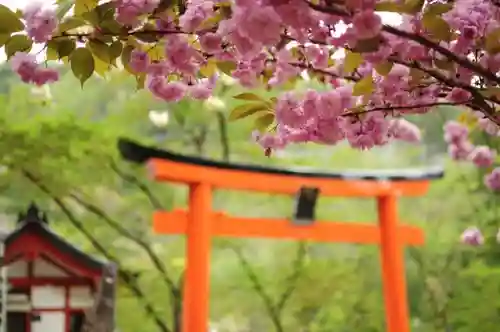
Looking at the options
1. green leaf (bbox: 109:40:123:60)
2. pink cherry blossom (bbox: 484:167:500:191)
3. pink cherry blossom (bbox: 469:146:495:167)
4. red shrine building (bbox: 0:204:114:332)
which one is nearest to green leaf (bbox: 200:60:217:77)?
green leaf (bbox: 109:40:123:60)

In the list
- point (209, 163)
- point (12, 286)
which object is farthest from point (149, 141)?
point (12, 286)

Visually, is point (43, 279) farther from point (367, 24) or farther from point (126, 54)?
point (367, 24)

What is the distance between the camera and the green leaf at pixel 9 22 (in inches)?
20.3

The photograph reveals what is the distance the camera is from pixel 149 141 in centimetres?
272

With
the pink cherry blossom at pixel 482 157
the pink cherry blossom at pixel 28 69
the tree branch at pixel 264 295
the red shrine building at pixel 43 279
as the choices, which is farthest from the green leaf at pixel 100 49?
the tree branch at pixel 264 295

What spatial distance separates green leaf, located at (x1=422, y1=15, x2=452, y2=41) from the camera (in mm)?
490

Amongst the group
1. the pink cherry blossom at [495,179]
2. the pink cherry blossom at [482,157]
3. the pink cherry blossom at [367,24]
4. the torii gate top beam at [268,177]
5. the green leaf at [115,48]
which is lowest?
the pink cherry blossom at [367,24]

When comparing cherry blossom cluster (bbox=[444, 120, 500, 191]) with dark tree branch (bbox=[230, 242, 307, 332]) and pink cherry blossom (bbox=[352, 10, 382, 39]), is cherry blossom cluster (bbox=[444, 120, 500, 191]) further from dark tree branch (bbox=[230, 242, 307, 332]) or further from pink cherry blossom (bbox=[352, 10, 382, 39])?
pink cherry blossom (bbox=[352, 10, 382, 39])

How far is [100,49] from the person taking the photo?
565mm

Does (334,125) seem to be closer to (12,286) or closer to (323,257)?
(12,286)

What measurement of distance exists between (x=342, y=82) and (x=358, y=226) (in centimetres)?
188

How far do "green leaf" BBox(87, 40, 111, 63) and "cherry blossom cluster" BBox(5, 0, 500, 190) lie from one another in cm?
3

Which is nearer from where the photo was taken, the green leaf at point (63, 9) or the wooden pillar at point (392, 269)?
the green leaf at point (63, 9)

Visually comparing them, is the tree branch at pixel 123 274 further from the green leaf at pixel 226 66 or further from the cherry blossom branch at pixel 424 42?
the cherry blossom branch at pixel 424 42
